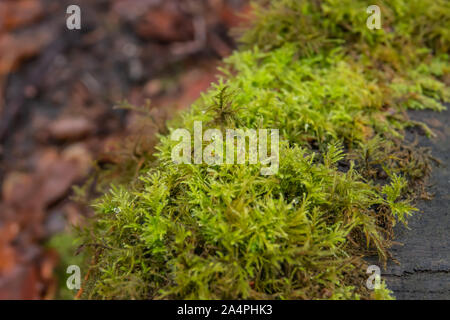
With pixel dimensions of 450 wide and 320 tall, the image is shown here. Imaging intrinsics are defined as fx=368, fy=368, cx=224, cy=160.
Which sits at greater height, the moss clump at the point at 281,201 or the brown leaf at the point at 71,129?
the brown leaf at the point at 71,129

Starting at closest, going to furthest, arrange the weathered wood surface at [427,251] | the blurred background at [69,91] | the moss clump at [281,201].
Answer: the moss clump at [281,201] → the weathered wood surface at [427,251] → the blurred background at [69,91]

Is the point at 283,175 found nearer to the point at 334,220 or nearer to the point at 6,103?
the point at 334,220

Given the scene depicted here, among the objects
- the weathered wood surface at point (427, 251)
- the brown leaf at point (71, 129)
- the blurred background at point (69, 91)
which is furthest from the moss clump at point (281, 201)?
the brown leaf at point (71, 129)

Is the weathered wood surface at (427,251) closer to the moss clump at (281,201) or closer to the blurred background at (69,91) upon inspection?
the moss clump at (281,201)

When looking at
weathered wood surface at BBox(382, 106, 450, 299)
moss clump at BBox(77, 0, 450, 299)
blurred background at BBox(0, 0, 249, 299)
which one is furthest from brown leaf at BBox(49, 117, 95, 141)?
weathered wood surface at BBox(382, 106, 450, 299)

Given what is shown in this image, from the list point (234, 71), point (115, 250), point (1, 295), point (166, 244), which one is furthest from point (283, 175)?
point (1, 295)

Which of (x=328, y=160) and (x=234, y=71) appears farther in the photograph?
(x=234, y=71)

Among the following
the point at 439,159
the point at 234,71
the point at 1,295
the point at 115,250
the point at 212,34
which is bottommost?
the point at 1,295

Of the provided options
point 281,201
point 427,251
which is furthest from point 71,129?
point 427,251
